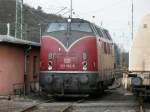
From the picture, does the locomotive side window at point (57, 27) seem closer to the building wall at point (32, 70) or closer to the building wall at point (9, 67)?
the building wall at point (9, 67)

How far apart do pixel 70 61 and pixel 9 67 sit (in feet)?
13.6

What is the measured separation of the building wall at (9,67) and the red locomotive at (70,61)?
276 centimetres

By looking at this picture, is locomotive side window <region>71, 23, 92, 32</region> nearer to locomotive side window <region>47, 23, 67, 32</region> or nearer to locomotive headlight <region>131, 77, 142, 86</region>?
locomotive side window <region>47, 23, 67, 32</region>

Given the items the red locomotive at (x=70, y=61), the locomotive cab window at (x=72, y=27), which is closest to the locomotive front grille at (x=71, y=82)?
the red locomotive at (x=70, y=61)

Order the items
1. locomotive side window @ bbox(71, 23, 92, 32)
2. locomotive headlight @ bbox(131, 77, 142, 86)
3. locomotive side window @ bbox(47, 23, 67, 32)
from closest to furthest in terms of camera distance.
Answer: locomotive headlight @ bbox(131, 77, 142, 86) < locomotive side window @ bbox(71, 23, 92, 32) < locomotive side window @ bbox(47, 23, 67, 32)

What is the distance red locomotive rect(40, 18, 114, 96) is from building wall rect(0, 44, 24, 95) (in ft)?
9.05

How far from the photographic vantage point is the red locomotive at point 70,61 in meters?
22.4

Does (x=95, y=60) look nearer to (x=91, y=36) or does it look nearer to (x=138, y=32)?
(x=91, y=36)

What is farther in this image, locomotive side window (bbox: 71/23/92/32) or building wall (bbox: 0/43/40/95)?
building wall (bbox: 0/43/40/95)

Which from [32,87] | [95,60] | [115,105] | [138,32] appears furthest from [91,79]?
A: [32,87]

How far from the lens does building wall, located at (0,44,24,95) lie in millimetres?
24734

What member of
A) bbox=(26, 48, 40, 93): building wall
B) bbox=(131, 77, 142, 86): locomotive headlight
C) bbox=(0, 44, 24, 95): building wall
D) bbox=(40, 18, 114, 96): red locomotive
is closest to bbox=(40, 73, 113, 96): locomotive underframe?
bbox=(40, 18, 114, 96): red locomotive

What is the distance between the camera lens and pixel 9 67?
83.0 ft

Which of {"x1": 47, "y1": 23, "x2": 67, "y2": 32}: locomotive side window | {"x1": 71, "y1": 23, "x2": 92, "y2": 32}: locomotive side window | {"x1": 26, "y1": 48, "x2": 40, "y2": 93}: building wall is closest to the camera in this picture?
{"x1": 71, "y1": 23, "x2": 92, "y2": 32}: locomotive side window
